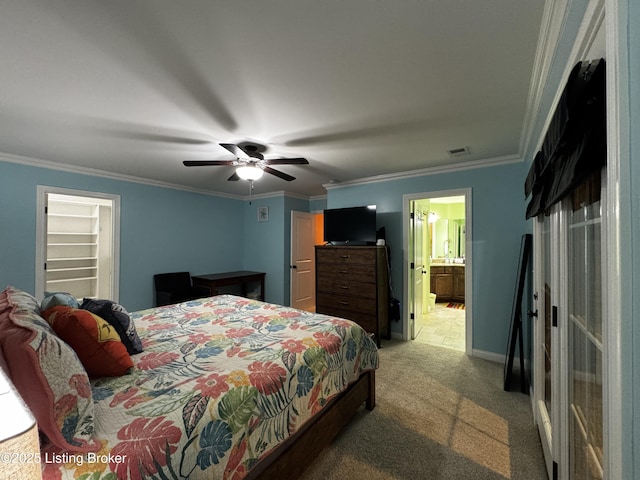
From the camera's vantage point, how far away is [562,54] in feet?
4.09

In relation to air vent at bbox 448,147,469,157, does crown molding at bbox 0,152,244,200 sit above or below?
below

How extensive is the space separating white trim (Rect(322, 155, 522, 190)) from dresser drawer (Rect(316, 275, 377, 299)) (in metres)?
1.52

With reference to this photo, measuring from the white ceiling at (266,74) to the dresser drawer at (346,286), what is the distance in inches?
69.3

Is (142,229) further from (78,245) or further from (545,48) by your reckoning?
(545,48)

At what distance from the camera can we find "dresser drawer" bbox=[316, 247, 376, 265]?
3.62m

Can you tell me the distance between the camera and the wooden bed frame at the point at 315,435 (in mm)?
1364

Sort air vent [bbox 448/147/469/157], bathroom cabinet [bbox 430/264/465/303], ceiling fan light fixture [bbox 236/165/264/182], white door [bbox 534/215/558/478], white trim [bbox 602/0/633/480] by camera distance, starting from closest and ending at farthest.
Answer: white trim [bbox 602/0/633/480]
white door [bbox 534/215/558/478]
ceiling fan light fixture [bbox 236/165/264/182]
air vent [bbox 448/147/469/157]
bathroom cabinet [bbox 430/264/465/303]

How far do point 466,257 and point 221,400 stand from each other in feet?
10.5

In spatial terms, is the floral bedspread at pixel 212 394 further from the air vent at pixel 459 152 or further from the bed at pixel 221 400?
the air vent at pixel 459 152

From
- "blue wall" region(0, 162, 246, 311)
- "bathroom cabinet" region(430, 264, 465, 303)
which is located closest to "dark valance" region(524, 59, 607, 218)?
"blue wall" region(0, 162, 246, 311)

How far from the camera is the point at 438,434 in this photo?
77.2 inches

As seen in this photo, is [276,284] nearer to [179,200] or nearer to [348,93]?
[179,200]

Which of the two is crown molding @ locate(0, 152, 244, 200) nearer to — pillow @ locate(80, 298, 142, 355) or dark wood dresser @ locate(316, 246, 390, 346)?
dark wood dresser @ locate(316, 246, 390, 346)

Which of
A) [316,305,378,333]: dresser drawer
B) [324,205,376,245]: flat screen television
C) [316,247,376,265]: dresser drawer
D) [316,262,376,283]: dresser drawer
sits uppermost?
[324,205,376,245]: flat screen television
